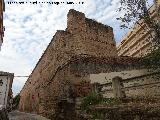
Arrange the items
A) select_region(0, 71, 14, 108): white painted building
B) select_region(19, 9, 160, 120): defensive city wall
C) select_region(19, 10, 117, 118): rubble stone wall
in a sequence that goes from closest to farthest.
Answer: select_region(19, 9, 160, 120): defensive city wall < select_region(19, 10, 117, 118): rubble stone wall < select_region(0, 71, 14, 108): white painted building

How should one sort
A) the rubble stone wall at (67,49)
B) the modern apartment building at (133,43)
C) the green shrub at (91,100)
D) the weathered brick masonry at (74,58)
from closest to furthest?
the green shrub at (91,100)
the weathered brick masonry at (74,58)
the rubble stone wall at (67,49)
the modern apartment building at (133,43)

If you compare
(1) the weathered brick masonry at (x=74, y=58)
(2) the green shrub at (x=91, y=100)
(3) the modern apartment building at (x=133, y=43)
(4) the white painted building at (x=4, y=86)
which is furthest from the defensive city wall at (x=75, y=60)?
(3) the modern apartment building at (x=133, y=43)

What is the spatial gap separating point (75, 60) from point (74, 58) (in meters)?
0.13

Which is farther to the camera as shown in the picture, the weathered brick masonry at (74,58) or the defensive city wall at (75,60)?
the weathered brick masonry at (74,58)

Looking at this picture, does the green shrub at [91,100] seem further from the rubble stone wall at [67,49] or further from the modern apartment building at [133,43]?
the modern apartment building at [133,43]

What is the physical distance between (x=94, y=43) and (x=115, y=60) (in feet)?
→ 13.4

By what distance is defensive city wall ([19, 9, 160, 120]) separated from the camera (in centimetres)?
1279

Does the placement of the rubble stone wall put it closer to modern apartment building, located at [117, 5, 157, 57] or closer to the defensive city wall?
the defensive city wall

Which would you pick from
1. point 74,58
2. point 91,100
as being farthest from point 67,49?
point 91,100

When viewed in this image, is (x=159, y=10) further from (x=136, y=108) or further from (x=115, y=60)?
(x=136, y=108)

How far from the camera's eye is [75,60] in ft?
42.5

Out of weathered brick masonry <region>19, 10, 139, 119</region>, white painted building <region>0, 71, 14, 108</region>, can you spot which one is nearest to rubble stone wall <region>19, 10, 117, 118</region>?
weathered brick masonry <region>19, 10, 139, 119</region>

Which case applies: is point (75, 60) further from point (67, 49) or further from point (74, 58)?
point (67, 49)

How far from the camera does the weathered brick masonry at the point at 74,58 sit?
12938 mm
